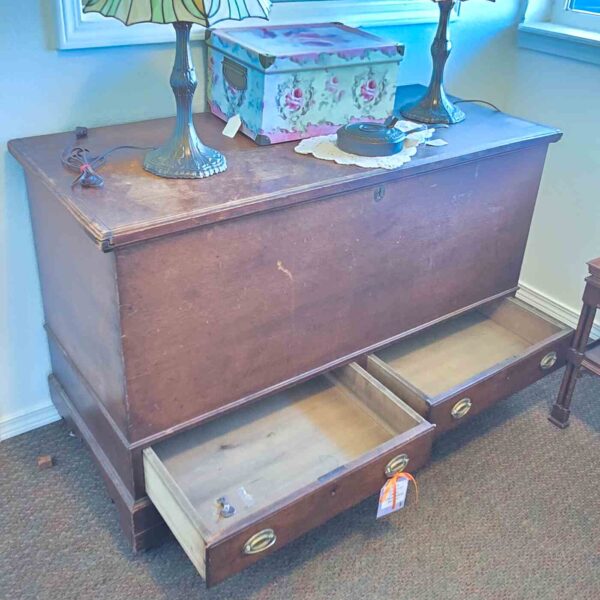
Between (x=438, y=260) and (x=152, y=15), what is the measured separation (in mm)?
824

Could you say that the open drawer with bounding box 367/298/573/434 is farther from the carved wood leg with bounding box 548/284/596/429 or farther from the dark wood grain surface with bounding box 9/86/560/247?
the dark wood grain surface with bounding box 9/86/560/247

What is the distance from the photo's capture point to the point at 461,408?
1.49 m

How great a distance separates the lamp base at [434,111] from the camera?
1.60m

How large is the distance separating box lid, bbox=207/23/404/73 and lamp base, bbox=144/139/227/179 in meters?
0.22

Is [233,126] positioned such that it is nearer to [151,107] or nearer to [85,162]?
[151,107]

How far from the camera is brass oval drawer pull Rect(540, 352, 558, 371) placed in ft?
5.34

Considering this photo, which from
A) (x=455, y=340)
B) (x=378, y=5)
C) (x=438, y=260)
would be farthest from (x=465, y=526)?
(x=378, y=5)

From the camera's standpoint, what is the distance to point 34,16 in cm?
129

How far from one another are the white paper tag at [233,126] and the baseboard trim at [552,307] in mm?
1238

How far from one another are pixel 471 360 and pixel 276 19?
35.9 inches

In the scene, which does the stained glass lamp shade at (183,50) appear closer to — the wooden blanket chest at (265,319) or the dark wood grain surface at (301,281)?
the wooden blanket chest at (265,319)

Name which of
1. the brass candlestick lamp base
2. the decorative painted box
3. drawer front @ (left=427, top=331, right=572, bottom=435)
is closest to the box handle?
the decorative painted box

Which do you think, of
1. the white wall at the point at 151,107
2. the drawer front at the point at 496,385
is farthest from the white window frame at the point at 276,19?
the drawer front at the point at 496,385

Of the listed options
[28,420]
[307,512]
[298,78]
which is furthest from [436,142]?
[28,420]
